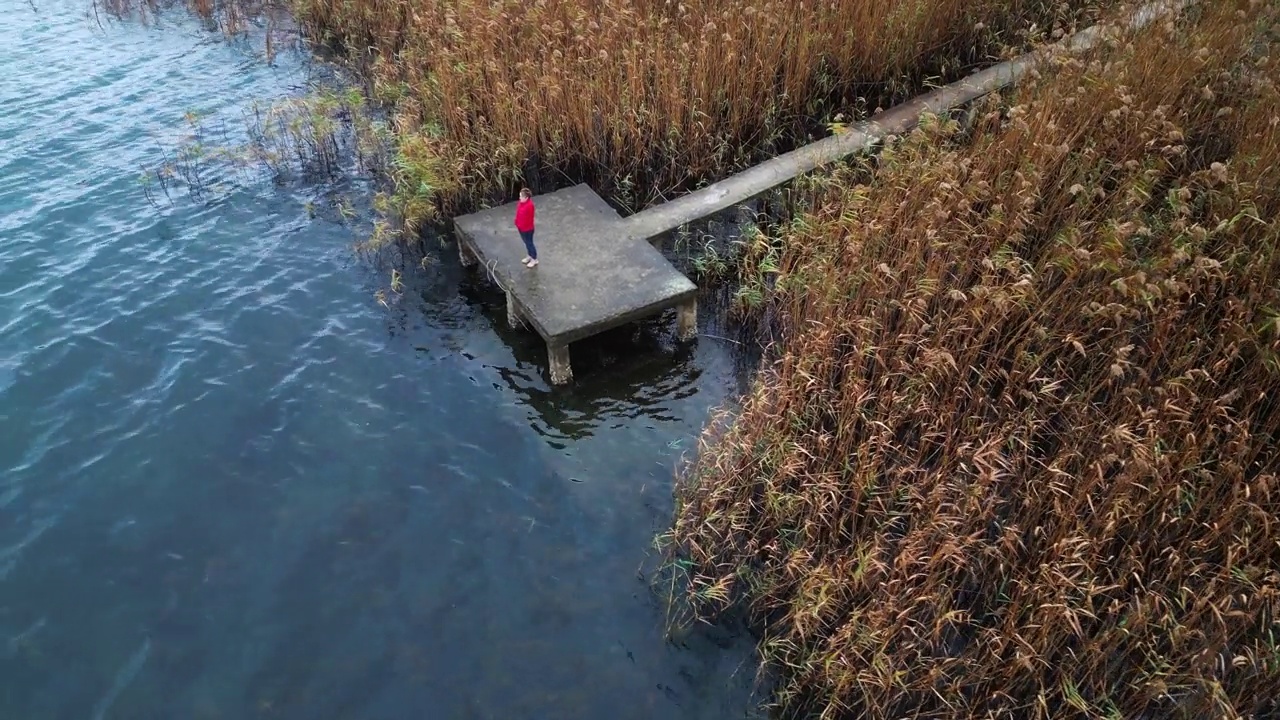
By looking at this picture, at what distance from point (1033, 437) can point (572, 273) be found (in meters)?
4.50

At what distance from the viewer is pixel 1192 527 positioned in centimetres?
511

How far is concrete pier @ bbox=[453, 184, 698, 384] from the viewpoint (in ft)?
25.6

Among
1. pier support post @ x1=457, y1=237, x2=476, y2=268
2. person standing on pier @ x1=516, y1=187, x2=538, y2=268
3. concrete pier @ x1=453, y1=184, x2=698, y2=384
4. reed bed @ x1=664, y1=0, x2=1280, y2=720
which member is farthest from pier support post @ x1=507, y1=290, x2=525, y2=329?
reed bed @ x1=664, y1=0, x2=1280, y2=720

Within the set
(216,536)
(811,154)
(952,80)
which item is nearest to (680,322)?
(811,154)

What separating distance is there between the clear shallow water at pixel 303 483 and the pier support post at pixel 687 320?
0.20m

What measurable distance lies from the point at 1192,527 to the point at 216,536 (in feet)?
23.3

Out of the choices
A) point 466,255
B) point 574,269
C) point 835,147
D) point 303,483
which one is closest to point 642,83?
point 835,147

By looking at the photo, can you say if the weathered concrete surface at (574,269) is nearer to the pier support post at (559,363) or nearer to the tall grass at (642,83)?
the pier support post at (559,363)

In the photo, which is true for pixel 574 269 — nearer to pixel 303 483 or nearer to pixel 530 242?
pixel 530 242

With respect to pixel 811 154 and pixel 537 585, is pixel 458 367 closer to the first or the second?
pixel 537 585

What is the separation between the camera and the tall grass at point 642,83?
975 cm

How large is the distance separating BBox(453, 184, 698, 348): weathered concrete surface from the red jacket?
0.54 meters

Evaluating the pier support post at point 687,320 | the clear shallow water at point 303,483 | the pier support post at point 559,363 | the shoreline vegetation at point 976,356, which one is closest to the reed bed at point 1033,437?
the shoreline vegetation at point 976,356

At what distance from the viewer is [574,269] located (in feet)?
27.5
